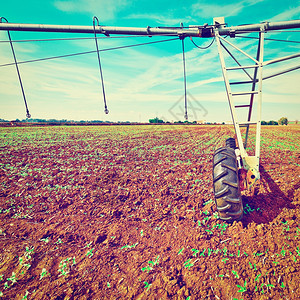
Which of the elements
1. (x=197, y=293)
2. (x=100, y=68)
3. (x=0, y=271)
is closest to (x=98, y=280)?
(x=197, y=293)

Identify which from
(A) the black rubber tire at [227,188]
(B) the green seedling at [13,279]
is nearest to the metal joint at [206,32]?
(A) the black rubber tire at [227,188]

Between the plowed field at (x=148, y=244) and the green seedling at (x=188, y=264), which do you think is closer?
the plowed field at (x=148, y=244)

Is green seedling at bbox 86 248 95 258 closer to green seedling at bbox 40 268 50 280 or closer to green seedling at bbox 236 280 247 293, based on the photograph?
green seedling at bbox 40 268 50 280

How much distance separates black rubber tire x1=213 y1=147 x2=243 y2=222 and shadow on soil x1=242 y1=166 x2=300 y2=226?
790 millimetres

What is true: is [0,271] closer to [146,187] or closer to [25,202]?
[25,202]

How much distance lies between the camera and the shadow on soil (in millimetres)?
3629

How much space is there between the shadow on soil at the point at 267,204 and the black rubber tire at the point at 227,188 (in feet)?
2.59

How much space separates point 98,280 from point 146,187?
349 centimetres

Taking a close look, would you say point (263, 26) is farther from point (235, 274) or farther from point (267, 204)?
point (235, 274)

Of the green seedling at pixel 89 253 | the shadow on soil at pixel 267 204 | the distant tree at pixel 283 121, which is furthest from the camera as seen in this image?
the distant tree at pixel 283 121

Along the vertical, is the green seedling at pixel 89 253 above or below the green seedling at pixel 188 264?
above

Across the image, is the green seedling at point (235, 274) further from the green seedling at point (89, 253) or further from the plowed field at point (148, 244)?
the green seedling at point (89, 253)

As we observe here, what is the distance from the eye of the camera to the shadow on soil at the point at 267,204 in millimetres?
3629

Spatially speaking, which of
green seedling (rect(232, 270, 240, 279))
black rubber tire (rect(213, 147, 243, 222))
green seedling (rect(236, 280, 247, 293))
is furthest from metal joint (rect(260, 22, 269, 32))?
green seedling (rect(236, 280, 247, 293))
